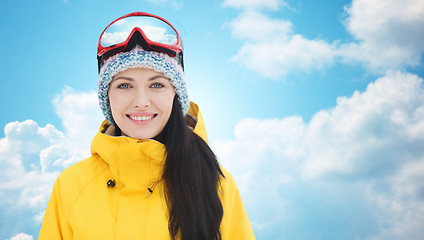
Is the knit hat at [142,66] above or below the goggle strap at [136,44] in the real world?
below

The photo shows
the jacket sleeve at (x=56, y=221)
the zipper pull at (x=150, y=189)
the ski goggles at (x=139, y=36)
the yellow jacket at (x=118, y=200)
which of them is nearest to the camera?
the yellow jacket at (x=118, y=200)

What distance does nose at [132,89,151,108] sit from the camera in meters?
2.62

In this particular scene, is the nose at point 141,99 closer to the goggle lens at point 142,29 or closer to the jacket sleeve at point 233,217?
the goggle lens at point 142,29

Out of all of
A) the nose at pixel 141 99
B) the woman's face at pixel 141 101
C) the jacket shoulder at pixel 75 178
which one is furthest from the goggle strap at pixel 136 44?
the jacket shoulder at pixel 75 178

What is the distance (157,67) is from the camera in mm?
2688

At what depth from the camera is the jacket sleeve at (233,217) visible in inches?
106

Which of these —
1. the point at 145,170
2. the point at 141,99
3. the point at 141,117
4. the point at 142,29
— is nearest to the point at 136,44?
the point at 142,29

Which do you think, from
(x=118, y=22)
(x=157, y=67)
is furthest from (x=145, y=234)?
(x=118, y=22)

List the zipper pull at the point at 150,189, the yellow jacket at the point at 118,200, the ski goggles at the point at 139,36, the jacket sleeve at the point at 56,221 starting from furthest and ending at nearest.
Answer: the ski goggles at the point at 139,36 < the jacket sleeve at the point at 56,221 < the zipper pull at the point at 150,189 < the yellow jacket at the point at 118,200

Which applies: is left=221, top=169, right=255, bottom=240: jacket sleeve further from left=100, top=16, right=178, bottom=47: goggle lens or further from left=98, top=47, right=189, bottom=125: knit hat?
left=100, top=16, right=178, bottom=47: goggle lens

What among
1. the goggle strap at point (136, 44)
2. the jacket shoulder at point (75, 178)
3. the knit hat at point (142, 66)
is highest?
the goggle strap at point (136, 44)

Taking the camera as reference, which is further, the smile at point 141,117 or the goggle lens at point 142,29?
the goggle lens at point 142,29

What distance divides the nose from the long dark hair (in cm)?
30

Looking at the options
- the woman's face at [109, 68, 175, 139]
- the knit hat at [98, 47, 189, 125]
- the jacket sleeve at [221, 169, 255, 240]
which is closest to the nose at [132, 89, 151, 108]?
the woman's face at [109, 68, 175, 139]
